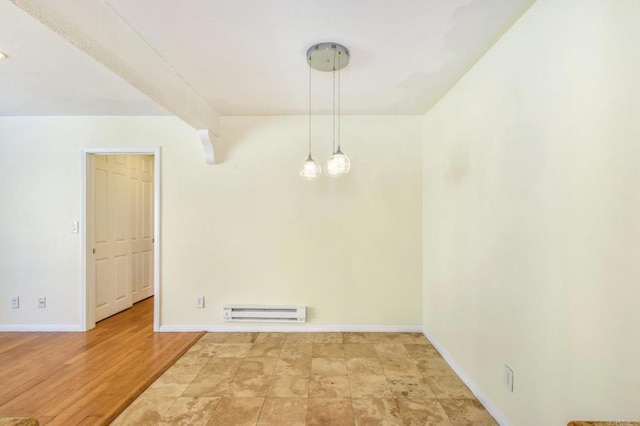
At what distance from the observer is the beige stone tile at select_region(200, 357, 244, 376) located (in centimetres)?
246

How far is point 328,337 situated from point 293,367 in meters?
0.69

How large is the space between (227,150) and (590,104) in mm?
3090

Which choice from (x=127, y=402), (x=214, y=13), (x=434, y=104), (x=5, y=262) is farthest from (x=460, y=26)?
(x=5, y=262)

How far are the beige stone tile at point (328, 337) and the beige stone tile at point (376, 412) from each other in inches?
38.9

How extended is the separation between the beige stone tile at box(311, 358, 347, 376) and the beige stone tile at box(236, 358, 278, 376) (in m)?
0.37

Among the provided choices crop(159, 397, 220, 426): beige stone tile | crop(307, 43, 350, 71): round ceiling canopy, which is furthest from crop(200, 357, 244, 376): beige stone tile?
crop(307, 43, 350, 71): round ceiling canopy

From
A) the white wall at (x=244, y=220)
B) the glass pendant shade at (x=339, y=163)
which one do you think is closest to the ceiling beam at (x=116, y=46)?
the white wall at (x=244, y=220)

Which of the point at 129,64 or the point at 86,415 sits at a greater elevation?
the point at 129,64

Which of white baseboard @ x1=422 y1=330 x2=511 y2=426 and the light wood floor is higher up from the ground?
white baseboard @ x1=422 y1=330 x2=511 y2=426

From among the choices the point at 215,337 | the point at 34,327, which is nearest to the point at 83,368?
the point at 215,337

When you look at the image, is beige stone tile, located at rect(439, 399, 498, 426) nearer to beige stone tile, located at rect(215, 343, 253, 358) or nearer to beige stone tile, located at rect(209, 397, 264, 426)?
beige stone tile, located at rect(209, 397, 264, 426)

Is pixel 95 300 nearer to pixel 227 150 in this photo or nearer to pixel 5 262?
pixel 5 262

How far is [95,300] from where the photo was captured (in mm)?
3457

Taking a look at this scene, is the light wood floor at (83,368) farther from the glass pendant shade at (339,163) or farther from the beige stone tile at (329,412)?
the glass pendant shade at (339,163)
